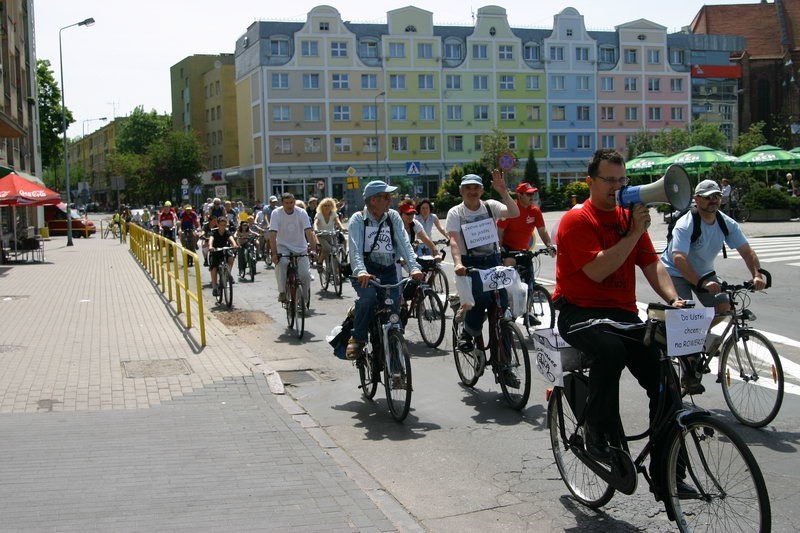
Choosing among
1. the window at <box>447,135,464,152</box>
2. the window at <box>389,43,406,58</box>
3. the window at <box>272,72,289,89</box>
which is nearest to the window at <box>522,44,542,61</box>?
the window at <box>447,135,464,152</box>

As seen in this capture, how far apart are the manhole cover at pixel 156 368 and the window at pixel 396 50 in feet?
242

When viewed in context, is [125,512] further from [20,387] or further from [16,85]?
[16,85]

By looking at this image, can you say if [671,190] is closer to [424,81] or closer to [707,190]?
[707,190]

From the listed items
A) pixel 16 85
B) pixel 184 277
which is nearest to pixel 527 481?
pixel 184 277

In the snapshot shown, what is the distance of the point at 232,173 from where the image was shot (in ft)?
285

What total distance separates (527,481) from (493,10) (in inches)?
3238

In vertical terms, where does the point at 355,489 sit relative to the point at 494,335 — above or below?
below

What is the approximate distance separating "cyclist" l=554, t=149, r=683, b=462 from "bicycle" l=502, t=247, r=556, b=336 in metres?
4.75

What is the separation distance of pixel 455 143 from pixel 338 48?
1319cm

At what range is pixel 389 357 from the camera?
24.1 ft

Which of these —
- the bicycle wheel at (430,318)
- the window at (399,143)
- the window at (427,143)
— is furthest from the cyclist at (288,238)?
the window at (427,143)

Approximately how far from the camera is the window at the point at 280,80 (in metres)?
78.2

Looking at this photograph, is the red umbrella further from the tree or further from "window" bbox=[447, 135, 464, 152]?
"window" bbox=[447, 135, 464, 152]

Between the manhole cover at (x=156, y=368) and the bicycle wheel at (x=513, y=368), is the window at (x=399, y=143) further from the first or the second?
the bicycle wheel at (x=513, y=368)
